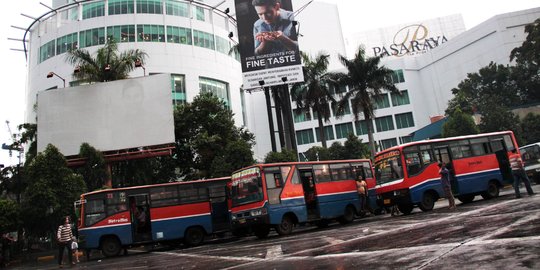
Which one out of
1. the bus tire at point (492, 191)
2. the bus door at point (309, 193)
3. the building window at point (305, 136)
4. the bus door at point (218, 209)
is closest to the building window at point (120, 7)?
the building window at point (305, 136)

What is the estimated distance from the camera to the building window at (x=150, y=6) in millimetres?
46281

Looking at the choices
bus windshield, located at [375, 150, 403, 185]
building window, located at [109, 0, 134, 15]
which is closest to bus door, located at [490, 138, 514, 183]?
bus windshield, located at [375, 150, 403, 185]

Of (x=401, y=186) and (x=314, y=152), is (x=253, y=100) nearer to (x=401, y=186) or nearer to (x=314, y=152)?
(x=314, y=152)

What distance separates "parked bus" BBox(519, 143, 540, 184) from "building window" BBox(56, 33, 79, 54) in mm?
44113

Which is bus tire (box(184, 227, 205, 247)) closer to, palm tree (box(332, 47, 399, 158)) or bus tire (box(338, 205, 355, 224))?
bus tire (box(338, 205, 355, 224))

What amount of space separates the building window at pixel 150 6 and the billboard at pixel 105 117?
23.8 meters

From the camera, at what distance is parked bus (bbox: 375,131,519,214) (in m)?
15.8

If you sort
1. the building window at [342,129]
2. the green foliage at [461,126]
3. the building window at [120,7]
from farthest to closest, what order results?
the building window at [342,129] → the building window at [120,7] → the green foliage at [461,126]

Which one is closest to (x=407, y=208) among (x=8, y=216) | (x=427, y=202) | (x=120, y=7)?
(x=427, y=202)

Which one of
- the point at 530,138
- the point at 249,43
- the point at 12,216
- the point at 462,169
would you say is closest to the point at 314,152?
the point at 249,43

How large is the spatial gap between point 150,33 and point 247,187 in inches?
1406

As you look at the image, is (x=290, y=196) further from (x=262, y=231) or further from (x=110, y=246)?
(x=110, y=246)

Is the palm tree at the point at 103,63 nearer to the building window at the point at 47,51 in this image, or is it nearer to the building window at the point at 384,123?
the building window at the point at 47,51

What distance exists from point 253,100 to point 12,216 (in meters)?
45.8
